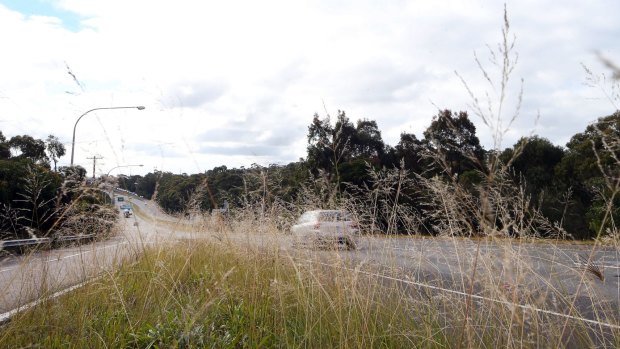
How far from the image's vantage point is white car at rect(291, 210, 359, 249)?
4.98 m

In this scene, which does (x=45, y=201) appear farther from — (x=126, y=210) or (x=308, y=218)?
(x=308, y=218)

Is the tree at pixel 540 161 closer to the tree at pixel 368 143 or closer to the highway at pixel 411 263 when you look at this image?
the tree at pixel 368 143

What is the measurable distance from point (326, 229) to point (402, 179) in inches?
35.1

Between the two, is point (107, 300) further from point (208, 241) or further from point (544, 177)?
point (544, 177)

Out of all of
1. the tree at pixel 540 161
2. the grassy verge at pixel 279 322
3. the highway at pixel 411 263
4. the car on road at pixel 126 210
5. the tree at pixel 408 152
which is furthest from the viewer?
the tree at pixel 540 161

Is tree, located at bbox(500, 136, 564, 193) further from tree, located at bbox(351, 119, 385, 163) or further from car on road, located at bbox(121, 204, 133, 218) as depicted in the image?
car on road, located at bbox(121, 204, 133, 218)

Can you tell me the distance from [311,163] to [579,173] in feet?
43.6

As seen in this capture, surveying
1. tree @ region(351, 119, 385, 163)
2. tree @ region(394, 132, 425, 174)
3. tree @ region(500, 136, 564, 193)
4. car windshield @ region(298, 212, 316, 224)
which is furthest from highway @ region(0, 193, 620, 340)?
tree @ region(351, 119, 385, 163)

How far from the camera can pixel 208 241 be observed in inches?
304

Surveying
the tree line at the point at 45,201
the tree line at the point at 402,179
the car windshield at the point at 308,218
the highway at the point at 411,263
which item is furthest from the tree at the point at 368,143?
the car windshield at the point at 308,218

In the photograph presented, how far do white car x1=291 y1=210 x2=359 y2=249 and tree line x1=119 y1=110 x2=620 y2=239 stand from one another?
183 mm

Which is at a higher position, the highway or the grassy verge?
the highway

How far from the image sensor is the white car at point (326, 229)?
498 centimetres

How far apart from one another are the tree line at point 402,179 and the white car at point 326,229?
183 millimetres
